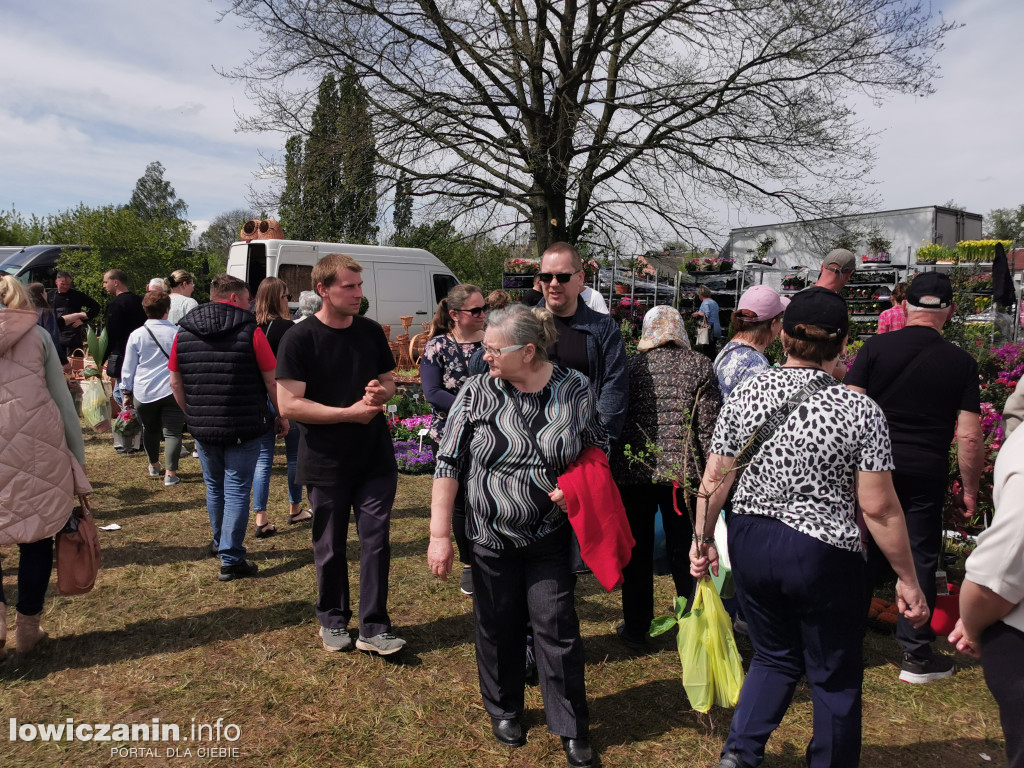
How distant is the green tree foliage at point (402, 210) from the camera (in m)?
13.3

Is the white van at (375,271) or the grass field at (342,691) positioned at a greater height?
the white van at (375,271)

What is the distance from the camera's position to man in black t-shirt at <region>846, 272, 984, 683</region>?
320 centimetres

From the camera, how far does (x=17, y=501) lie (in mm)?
3188

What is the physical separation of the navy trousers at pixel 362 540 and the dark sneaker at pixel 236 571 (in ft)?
3.99

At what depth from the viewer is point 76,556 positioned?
11.1ft

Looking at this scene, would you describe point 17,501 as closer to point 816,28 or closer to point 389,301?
point 389,301

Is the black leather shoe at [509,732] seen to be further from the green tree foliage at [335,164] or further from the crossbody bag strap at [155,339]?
the green tree foliage at [335,164]

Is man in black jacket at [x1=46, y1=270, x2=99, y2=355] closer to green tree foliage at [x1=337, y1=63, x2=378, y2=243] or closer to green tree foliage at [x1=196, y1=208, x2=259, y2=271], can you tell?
green tree foliage at [x1=337, y1=63, x2=378, y2=243]

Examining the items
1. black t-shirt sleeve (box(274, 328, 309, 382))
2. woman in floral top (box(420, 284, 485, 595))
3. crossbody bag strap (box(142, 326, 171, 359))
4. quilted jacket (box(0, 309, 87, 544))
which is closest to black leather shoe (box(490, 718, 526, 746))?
woman in floral top (box(420, 284, 485, 595))

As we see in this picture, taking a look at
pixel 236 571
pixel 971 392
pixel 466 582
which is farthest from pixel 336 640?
pixel 971 392

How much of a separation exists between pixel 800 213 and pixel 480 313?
1183 centimetres

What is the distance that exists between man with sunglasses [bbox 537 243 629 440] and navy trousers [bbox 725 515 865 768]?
40.4 inches

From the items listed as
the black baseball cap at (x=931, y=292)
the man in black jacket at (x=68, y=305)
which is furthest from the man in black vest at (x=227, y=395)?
the man in black jacket at (x=68, y=305)

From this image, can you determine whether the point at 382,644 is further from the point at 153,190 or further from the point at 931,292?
the point at 153,190
